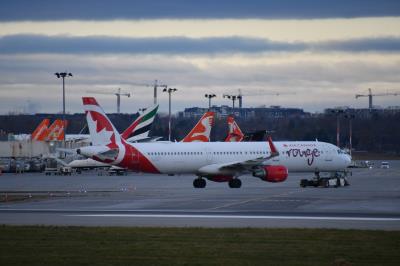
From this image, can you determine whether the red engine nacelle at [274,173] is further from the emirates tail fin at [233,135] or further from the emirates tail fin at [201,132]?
the emirates tail fin at [233,135]

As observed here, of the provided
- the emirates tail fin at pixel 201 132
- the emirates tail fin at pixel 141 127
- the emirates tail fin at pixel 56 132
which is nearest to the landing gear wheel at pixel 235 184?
the emirates tail fin at pixel 201 132

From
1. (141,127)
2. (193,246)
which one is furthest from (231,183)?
(193,246)

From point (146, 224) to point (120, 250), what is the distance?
811cm

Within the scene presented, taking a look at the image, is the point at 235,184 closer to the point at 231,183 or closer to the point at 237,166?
the point at 231,183

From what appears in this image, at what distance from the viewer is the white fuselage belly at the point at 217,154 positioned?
67.9 metres

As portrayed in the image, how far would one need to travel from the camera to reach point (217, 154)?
6844 centimetres

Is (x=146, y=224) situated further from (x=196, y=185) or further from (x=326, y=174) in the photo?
(x=326, y=174)

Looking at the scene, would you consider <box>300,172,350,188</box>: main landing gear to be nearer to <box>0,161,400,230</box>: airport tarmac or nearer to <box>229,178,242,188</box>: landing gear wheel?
<box>229,178,242,188</box>: landing gear wheel

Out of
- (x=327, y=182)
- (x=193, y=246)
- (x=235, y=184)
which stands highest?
(x=327, y=182)

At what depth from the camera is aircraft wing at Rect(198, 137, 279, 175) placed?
2601 inches

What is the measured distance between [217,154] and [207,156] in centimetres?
83

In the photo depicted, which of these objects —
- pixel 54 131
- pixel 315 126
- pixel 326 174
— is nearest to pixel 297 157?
pixel 326 174

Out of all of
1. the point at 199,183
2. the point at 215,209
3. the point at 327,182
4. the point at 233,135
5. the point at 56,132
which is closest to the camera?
the point at 215,209

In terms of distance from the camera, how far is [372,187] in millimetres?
64250
